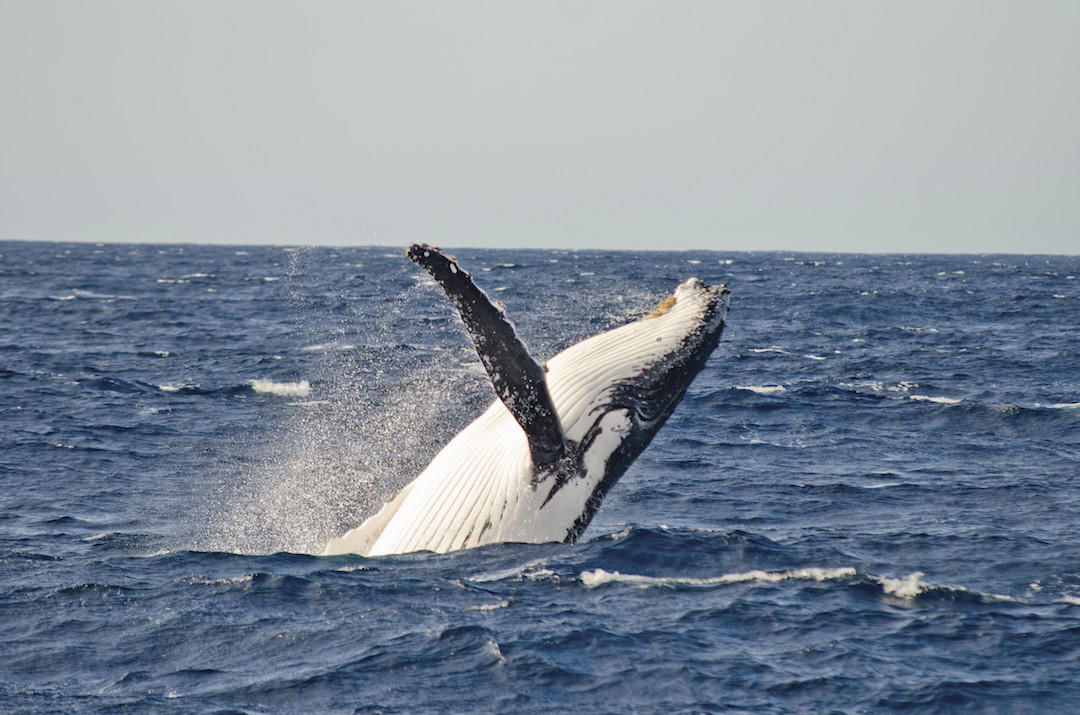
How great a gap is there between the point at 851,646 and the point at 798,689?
0.96 m

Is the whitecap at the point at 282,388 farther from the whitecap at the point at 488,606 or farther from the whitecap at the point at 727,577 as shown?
the whitecap at the point at 488,606

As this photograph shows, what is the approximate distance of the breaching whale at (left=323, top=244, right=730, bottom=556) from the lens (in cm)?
815

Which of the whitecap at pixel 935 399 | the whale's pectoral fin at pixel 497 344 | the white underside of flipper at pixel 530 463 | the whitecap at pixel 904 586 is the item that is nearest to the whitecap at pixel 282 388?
the whitecap at pixel 935 399

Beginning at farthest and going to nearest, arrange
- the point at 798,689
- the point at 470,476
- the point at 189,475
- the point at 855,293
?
the point at 855,293
the point at 189,475
the point at 470,476
the point at 798,689

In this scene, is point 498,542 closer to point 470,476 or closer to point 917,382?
point 470,476

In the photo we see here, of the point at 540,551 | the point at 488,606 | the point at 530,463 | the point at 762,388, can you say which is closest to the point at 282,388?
the point at 762,388

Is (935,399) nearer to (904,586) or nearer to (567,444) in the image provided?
(904,586)

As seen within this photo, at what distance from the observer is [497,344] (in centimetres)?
741

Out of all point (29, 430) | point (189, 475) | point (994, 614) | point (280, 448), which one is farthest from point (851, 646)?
point (29, 430)

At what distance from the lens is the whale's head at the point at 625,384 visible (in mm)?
8172

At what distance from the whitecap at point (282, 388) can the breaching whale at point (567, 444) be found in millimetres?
12069

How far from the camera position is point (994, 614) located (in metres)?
8.49

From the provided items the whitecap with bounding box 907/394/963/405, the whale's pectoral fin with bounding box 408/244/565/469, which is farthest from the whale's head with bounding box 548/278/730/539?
the whitecap with bounding box 907/394/963/405

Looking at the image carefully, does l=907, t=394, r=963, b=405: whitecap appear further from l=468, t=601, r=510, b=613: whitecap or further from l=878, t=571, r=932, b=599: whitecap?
l=468, t=601, r=510, b=613: whitecap
